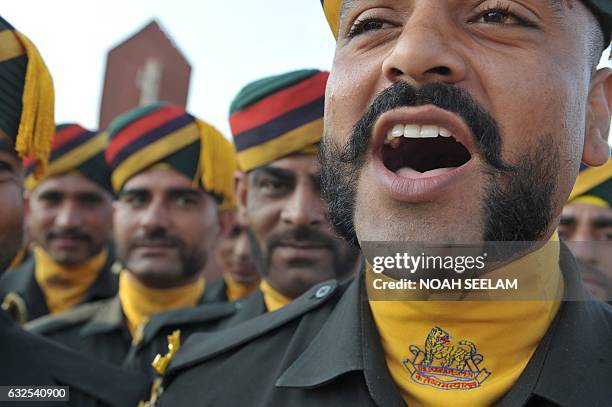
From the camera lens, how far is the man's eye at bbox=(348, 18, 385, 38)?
1.74m

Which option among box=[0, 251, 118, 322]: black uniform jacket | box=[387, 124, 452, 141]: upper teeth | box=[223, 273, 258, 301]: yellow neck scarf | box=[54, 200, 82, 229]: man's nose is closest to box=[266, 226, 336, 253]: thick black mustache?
box=[387, 124, 452, 141]: upper teeth

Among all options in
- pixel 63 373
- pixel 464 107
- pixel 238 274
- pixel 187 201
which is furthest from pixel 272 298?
pixel 238 274

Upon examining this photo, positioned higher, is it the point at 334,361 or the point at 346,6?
the point at 346,6

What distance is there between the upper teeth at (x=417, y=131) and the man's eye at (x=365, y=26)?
336 mm

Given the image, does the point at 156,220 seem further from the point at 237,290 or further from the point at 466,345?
the point at 466,345

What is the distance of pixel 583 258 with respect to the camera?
81.5 inches

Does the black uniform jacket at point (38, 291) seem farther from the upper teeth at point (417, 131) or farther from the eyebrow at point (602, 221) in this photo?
the upper teeth at point (417, 131)

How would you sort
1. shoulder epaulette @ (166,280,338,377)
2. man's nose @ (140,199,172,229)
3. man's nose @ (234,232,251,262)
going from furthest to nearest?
man's nose @ (234,232,251,262), man's nose @ (140,199,172,229), shoulder epaulette @ (166,280,338,377)

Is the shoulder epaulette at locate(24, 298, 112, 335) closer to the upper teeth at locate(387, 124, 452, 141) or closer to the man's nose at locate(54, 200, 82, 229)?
the man's nose at locate(54, 200, 82, 229)

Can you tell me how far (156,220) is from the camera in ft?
13.6

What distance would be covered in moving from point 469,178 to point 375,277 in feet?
1.43

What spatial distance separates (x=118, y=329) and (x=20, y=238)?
189 cm

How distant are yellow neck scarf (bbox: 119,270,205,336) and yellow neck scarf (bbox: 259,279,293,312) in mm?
1015

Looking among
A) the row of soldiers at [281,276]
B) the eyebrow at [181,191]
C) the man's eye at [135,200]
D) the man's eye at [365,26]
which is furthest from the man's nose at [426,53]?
the man's eye at [135,200]
